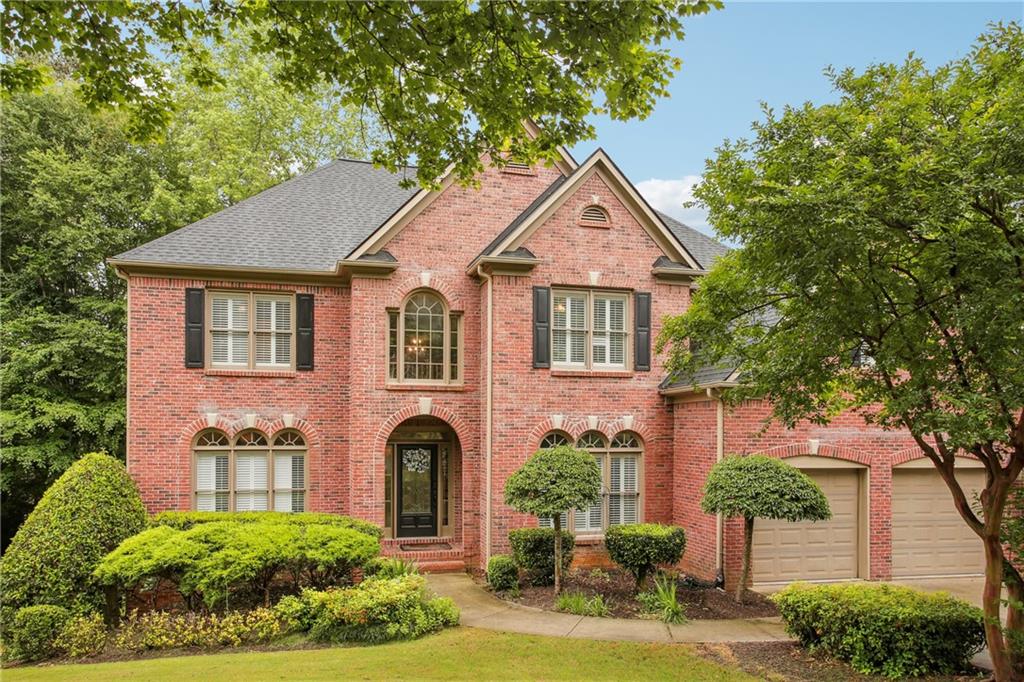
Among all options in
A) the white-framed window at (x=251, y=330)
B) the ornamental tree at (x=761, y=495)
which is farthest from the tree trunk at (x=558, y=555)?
the white-framed window at (x=251, y=330)

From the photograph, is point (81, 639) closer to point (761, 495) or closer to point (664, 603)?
point (664, 603)

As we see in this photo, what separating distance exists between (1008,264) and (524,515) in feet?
33.3

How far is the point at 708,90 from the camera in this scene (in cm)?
1222

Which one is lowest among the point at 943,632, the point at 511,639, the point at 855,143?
the point at 511,639

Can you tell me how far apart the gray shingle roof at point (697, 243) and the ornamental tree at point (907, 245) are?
32.2 feet

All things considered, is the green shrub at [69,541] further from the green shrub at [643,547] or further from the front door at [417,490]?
the green shrub at [643,547]

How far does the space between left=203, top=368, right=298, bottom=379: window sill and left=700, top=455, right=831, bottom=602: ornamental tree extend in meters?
9.11

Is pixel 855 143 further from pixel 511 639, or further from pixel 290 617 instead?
pixel 290 617

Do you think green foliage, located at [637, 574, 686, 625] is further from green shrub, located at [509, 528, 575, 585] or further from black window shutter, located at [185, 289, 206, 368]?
black window shutter, located at [185, 289, 206, 368]

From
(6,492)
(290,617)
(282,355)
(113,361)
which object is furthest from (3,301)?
(290,617)

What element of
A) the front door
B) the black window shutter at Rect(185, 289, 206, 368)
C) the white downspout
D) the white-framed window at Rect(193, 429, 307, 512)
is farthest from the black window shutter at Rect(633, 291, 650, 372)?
the black window shutter at Rect(185, 289, 206, 368)

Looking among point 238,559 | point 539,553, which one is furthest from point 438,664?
point 539,553

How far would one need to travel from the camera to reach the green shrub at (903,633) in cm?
833

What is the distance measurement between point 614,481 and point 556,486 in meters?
3.54
